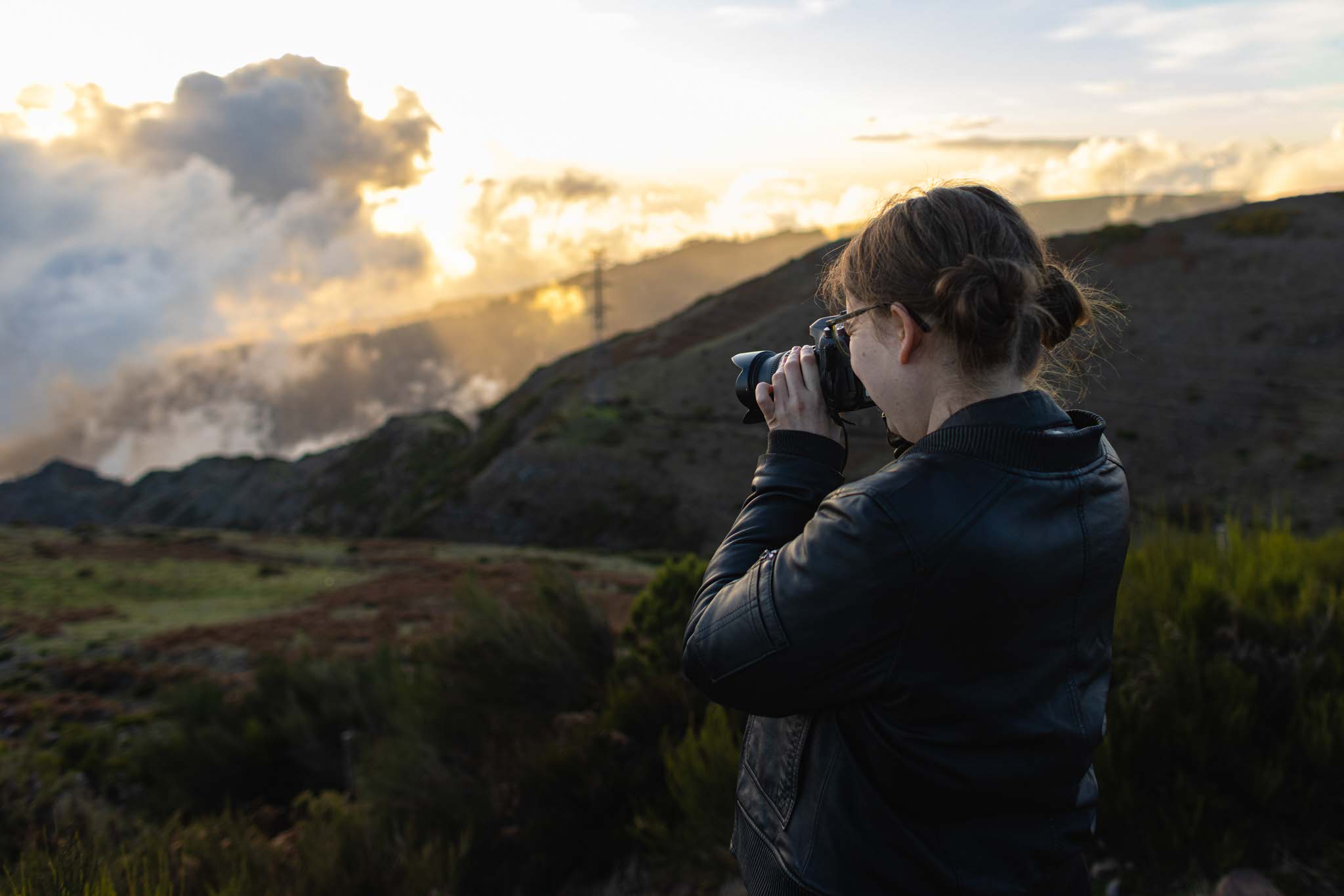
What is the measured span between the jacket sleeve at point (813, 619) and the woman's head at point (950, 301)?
261 mm

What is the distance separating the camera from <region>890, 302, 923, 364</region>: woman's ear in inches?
51.8

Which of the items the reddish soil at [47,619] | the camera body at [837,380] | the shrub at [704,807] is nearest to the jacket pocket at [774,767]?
the camera body at [837,380]

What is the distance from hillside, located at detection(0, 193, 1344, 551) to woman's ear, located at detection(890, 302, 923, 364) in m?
27.1

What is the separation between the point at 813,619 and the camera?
1202mm

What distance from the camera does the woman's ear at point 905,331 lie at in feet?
4.32

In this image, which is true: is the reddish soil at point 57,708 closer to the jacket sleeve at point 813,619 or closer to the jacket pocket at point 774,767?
the jacket pocket at point 774,767

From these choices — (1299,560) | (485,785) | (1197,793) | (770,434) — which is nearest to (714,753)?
(485,785)

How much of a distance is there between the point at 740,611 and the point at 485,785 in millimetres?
3512

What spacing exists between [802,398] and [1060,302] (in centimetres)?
45

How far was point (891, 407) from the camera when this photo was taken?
1.41 m

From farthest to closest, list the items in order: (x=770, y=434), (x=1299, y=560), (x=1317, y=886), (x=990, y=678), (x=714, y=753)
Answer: (x=1299, y=560) < (x=714, y=753) < (x=1317, y=886) < (x=770, y=434) < (x=990, y=678)

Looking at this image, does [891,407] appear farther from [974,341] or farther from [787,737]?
[787,737]

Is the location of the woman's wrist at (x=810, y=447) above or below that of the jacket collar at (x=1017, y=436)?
below

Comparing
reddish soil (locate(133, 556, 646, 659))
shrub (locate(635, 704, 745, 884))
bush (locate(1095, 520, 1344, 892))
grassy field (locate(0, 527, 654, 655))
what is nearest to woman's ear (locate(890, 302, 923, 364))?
shrub (locate(635, 704, 745, 884))
